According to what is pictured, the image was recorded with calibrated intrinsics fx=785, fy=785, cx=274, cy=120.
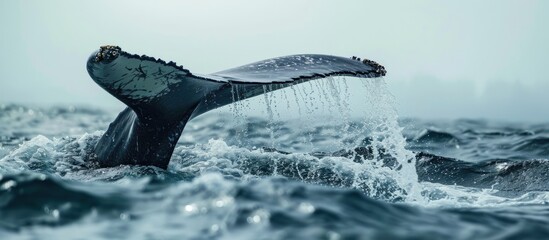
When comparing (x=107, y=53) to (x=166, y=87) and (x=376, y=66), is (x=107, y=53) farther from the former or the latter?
(x=376, y=66)

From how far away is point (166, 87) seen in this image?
6.62 metres

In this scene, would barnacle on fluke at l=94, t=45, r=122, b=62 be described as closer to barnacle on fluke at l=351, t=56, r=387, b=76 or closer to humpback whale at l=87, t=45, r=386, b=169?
humpback whale at l=87, t=45, r=386, b=169

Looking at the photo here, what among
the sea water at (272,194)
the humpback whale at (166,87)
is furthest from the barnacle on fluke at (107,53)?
the sea water at (272,194)

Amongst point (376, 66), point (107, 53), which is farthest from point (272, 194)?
point (376, 66)

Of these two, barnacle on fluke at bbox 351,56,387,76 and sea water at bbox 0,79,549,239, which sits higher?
barnacle on fluke at bbox 351,56,387,76

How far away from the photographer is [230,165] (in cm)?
836

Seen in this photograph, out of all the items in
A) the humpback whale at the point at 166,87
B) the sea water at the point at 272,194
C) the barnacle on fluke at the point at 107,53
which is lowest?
the sea water at the point at 272,194

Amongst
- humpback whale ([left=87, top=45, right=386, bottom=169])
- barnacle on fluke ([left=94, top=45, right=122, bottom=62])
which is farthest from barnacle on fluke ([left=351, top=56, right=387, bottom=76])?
barnacle on fluke ([left=94, top=45, right=122, bottom=62])

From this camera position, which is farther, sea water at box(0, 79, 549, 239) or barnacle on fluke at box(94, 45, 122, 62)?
barnacle on fluke at box(94, 45, 122, 62)

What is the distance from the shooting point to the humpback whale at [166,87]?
620 cm

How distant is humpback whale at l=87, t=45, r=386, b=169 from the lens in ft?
20.4

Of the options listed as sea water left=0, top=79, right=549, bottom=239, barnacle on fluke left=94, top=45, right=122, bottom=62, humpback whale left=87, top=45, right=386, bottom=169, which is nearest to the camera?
sea water left=0, top=79, right=549, bottom=239

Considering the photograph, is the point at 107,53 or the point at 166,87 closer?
the point at 107,53

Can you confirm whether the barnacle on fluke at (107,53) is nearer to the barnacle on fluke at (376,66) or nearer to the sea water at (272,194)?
the sea water at (272,194)
